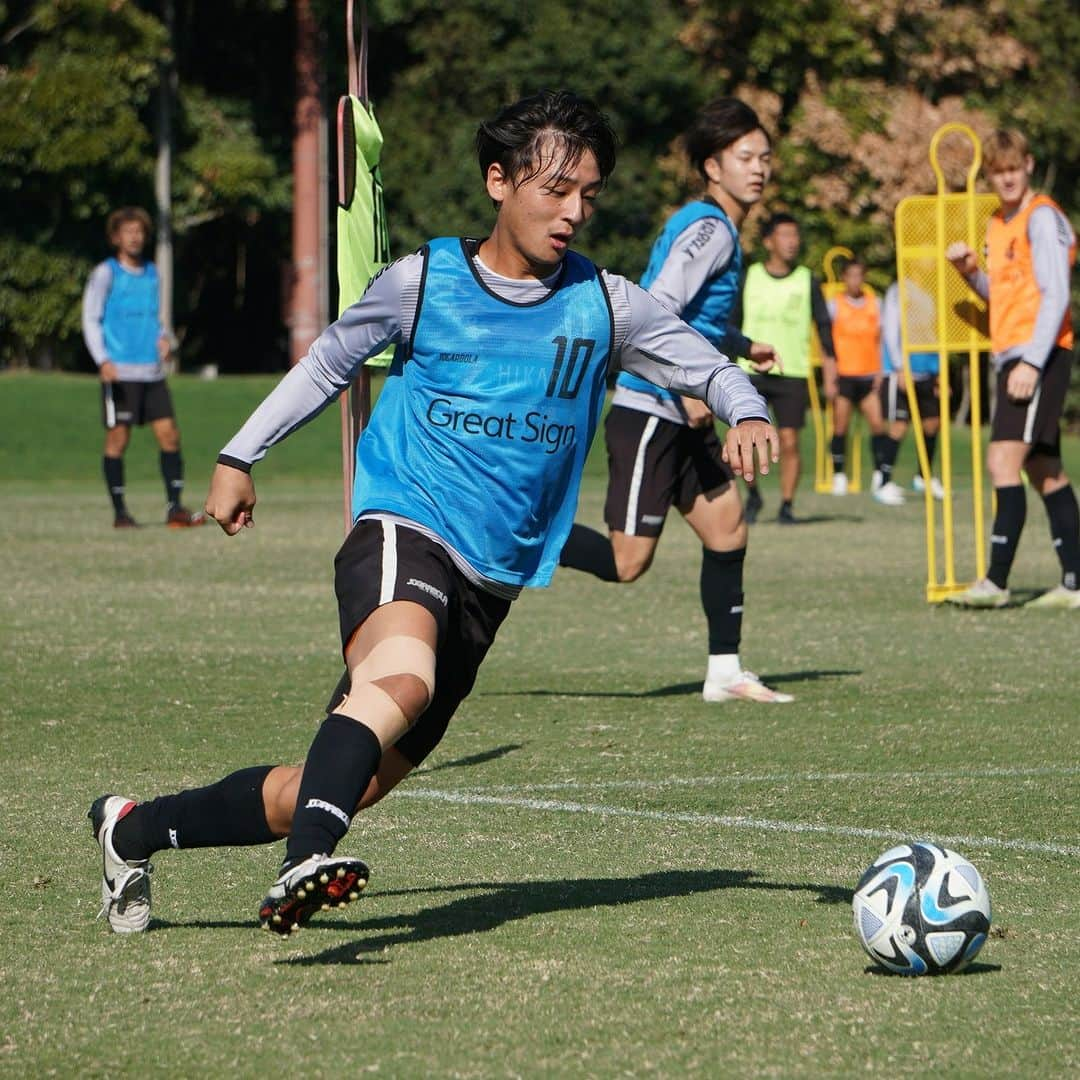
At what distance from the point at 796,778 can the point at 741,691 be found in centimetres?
188

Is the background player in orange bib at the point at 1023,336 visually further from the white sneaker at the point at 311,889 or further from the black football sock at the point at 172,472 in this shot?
the black football sock at the point at 172,472

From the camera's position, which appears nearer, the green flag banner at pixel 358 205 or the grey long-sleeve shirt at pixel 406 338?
the grey long-sleeve shirt at pixel 406 338

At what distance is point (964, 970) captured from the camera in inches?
179

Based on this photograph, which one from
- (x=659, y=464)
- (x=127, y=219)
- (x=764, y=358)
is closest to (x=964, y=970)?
(x=764, y=358)

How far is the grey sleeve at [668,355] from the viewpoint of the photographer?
198 inches

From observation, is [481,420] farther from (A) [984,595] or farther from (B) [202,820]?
(A) [984,595]

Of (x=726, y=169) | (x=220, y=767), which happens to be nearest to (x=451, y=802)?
(x=220, y=767)

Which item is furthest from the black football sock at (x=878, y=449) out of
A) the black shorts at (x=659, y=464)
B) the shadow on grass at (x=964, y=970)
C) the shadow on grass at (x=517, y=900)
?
the shadow on grass at (x=964, y=970)

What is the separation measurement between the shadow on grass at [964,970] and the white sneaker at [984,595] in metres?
7.69

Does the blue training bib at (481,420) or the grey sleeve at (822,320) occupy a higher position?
the blue training bib at (481,420)

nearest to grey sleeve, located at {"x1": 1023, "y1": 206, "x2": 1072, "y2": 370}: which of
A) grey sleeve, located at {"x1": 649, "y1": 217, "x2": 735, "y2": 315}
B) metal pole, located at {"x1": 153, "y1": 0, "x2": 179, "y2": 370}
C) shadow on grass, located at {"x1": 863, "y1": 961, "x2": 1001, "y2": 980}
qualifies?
grey sleeve, located at {"x1": 649, "y1": 217, "x2": 735, "y2": 315}

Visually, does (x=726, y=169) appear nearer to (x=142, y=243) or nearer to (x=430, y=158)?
(x=142, y=243)

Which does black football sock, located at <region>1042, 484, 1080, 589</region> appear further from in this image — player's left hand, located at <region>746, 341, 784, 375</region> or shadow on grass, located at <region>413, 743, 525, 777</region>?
shadow on grass, located at <region>413, 743, 525, 777</region>

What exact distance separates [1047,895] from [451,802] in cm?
199
